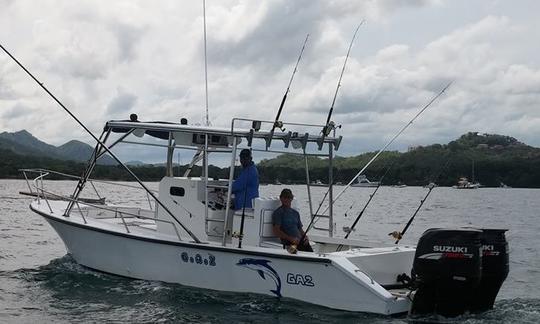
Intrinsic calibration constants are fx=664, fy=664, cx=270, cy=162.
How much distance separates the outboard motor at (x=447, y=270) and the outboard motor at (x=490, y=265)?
0.21 metres

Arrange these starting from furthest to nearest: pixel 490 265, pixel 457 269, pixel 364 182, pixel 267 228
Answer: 1. pixel 364 182
2. pixel 267 228
3. pixel 490 265
4. pixel 457 269

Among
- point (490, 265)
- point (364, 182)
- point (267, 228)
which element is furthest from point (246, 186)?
point (490, 265)

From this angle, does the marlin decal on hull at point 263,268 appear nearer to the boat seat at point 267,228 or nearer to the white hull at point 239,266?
the white hull at point 239,266

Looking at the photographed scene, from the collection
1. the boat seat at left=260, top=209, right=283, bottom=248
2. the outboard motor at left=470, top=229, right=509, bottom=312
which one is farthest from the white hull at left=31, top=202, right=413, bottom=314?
the outboard motor at left=470, top=229, right=509, bottom=312

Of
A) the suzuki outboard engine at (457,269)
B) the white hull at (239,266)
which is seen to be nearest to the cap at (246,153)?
the white hull at (239,266)

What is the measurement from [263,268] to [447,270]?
2478 mm

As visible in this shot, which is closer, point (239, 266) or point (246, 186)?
point (239, 266)

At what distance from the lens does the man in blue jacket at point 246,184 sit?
9.80 m

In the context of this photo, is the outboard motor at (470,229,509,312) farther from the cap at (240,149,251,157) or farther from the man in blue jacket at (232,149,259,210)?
the cap at (240,149,251,157)

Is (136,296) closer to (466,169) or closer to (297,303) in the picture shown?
(297,303)

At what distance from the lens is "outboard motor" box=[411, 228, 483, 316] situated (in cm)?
792

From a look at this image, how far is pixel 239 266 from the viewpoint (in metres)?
9.29

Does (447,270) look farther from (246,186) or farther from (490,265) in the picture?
(246,186)

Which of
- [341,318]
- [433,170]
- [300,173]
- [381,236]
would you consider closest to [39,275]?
[300,173]
